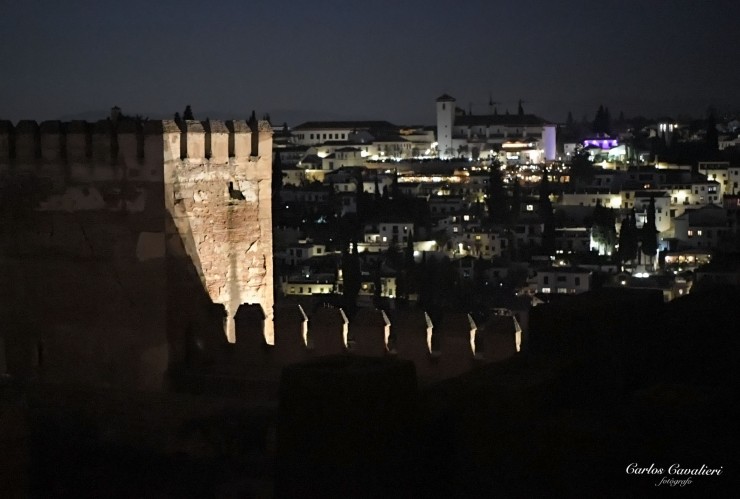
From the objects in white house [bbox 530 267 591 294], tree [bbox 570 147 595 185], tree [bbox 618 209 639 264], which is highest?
tree [bbox 570 147 595 185]

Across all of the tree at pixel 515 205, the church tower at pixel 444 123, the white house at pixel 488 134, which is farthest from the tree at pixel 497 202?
the church tower at pixel 444 123

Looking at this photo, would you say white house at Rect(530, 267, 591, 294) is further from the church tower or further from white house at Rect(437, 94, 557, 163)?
the church tower

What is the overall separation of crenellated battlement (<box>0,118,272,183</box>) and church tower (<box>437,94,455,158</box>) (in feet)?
315

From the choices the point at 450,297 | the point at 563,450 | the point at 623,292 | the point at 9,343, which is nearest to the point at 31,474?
the point at 9,343

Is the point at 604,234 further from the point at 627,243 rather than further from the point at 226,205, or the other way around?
the point at 226,205

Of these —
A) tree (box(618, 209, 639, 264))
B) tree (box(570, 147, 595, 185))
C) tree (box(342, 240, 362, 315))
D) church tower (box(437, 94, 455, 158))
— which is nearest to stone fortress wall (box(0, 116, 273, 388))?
tree (box(342, 240, 362, 315))

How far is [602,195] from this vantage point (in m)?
71.4

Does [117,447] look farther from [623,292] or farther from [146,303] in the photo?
[623,292]

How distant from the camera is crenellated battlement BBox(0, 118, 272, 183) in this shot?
30.2 ft

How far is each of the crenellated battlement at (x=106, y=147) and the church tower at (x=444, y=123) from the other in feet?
315

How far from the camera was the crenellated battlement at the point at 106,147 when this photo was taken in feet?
30.2

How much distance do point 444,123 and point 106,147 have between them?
321ft

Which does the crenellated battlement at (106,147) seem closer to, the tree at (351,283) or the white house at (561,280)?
the tree at (351,283)

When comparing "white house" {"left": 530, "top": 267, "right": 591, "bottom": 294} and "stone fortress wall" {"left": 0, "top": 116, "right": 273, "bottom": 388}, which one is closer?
"stone fortress wall" {"left": 0, "top": 116, "right": 273, "bottom": 388}
